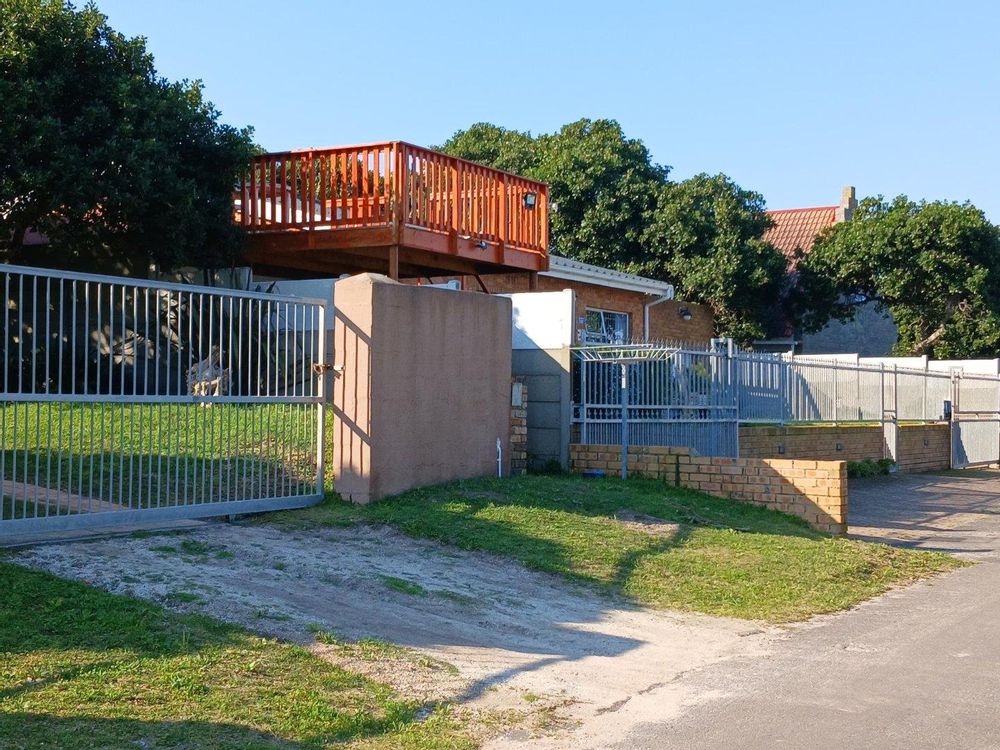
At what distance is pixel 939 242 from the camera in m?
31.4

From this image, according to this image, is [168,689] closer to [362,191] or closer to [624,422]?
[624,422]

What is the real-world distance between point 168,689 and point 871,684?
401 centimetres

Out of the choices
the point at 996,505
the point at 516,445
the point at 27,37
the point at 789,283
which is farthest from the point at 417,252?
the point at 789,283

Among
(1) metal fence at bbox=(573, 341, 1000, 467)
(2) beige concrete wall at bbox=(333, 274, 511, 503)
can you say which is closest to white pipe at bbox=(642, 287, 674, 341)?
(1) metal fence at bbox=(573, 341, 1000, 467)

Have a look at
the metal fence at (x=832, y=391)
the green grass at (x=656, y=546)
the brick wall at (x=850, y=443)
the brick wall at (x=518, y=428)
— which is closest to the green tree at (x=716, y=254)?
the metal fence at (x=832, y=391)

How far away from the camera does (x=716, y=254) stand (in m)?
29.9

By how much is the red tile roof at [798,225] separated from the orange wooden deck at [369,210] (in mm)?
23554

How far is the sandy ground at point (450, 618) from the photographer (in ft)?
20.5

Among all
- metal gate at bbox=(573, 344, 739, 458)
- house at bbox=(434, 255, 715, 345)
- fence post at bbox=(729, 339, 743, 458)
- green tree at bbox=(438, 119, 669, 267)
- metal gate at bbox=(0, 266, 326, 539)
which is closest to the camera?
metal gate at bbox=(0, 266, 326, 539)

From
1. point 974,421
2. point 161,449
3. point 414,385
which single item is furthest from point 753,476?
point 974,421

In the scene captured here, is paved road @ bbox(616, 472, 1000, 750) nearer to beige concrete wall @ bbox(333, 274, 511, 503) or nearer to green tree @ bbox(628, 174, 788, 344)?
beige concrete wall @ bbox(333, 274, 511, 503)

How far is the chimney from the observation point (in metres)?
40.1

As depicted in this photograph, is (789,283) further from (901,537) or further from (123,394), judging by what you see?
(123,394)

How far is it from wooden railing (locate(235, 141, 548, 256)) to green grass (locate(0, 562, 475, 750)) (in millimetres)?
9176
